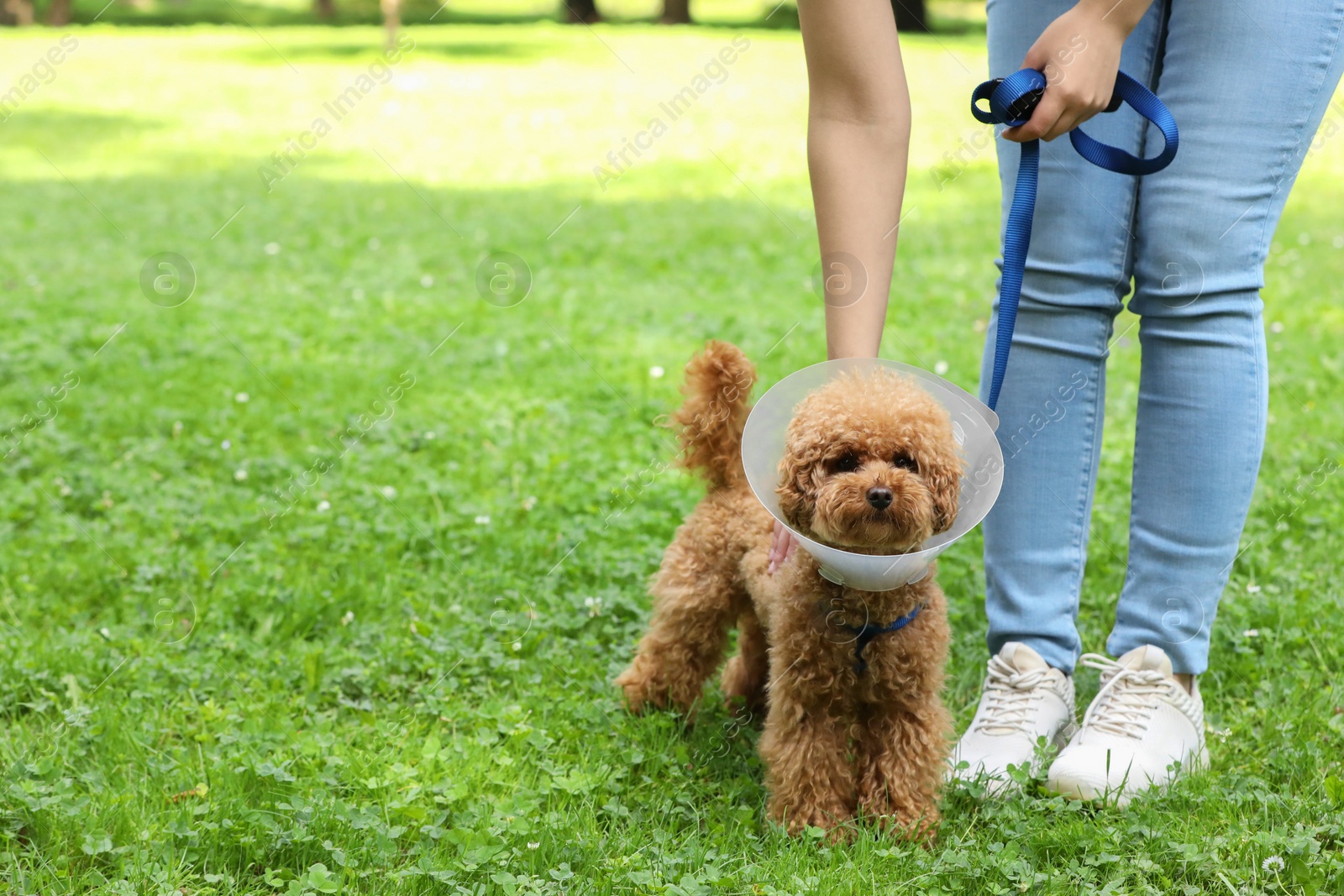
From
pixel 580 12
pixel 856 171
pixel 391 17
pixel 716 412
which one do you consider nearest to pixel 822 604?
pixel 716 412

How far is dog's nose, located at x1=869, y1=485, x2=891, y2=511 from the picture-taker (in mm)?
1864

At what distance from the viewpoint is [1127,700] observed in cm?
229

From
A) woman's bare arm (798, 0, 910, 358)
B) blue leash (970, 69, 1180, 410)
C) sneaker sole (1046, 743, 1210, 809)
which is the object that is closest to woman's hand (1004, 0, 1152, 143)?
blue leash (970, 69, 1180, 410)

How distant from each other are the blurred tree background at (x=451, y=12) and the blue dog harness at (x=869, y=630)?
22.0 metres

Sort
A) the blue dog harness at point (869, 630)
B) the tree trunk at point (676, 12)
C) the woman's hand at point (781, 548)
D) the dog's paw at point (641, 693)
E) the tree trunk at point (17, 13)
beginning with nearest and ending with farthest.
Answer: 1. the blue dog harness at point (869, 630)
2. the woman's hand at point (781, 548)
3. the dog's paw at point (641, 693)
4. the tree trunk at point (676, 12)
5. the tree trunk at point (17, 13)

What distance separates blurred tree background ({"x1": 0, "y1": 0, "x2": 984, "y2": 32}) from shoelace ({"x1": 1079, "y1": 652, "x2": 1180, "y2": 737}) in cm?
2175

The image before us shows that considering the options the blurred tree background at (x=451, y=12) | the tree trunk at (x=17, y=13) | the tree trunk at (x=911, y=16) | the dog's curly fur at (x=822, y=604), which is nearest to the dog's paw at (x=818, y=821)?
the dog's curly fur at (x=822, y=604)

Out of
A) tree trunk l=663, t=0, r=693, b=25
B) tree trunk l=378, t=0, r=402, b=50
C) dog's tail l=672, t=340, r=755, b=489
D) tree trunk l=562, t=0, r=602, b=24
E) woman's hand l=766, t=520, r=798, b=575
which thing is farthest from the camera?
tree trunk l=562, t=0, r=602, b=24

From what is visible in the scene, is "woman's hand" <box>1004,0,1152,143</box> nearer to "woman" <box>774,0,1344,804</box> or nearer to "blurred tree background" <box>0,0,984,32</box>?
→ "woman" <box>774,0,1344,804</box>

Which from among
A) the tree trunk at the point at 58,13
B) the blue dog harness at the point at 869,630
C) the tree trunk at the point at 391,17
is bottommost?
the tree trunk at the point at 58,13

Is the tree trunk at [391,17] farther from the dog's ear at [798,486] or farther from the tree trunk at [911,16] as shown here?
the dog's ear at [798,486]

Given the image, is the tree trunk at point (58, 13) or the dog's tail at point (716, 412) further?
the tree trunk at point (58, 13)

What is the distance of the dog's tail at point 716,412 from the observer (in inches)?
96.3

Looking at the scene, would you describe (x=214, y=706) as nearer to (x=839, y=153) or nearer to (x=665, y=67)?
(x=839, y=153)
